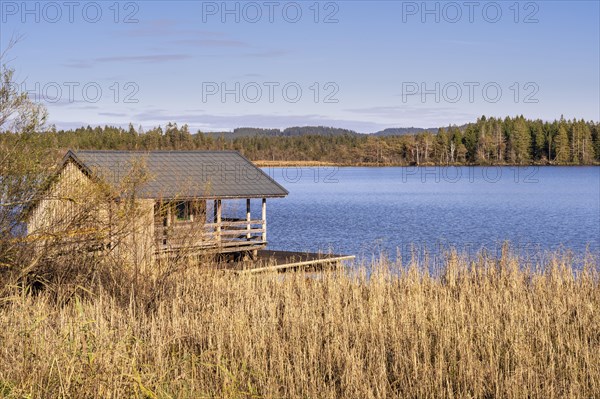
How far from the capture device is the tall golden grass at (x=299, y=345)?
7.24 metres

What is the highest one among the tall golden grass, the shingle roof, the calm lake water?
the shingle roof

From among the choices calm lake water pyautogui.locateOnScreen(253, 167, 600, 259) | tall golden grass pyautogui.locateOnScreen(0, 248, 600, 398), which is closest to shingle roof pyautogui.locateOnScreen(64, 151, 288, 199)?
calm lake water pyautogui.locateOnScreen(253, 167, 600, 259)

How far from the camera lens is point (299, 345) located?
924cm

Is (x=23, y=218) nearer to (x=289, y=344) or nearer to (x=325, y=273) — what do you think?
(x=289, y=344)

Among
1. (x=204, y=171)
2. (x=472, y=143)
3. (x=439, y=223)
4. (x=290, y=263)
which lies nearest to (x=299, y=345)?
(x=290, y=263)

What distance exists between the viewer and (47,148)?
→ 40.3ft

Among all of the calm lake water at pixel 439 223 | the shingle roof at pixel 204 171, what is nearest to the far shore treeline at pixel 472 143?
the calm lake water at pixel 439 223

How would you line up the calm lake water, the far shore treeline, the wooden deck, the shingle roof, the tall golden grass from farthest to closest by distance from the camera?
the far shore treeline < the calm lake water < the shingle roof < the wooden deck < the tall golden grass

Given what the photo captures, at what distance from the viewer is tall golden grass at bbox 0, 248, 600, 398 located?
23.7 feet

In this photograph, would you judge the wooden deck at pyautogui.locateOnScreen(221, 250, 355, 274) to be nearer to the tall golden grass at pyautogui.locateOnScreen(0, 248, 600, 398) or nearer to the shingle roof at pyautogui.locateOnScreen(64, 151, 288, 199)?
the shingle roof at pyautogui.locateOnScreen(64, 151, 288, 199)

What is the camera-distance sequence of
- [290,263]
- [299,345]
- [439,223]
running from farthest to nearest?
[439,223], [290,263], [299,345]

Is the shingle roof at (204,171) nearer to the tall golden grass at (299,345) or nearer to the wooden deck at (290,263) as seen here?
the wooden deck at (290,263)

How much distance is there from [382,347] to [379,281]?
5.16 m

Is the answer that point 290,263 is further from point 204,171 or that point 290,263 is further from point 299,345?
point 299,345
